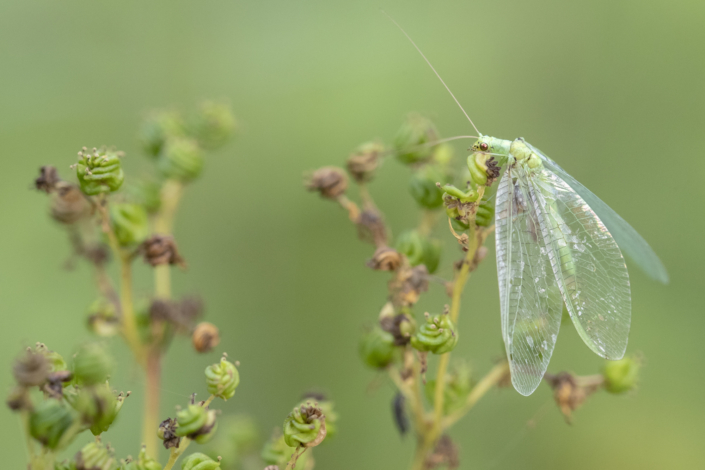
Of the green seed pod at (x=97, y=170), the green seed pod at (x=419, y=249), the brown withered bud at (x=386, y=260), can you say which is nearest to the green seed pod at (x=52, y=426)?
the green seed pod at (x=97, y=170)

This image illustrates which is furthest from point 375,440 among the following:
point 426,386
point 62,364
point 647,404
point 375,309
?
point 62,364

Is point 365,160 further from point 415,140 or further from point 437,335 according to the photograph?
point 437,335

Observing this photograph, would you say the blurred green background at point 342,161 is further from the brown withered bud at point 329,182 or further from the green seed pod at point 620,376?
the brown withered bud at point 329,182

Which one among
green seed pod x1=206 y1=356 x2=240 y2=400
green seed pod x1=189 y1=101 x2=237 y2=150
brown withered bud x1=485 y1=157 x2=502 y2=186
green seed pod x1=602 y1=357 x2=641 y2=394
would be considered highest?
green seed pod x1=189 y1=101 x2=237 y2=150

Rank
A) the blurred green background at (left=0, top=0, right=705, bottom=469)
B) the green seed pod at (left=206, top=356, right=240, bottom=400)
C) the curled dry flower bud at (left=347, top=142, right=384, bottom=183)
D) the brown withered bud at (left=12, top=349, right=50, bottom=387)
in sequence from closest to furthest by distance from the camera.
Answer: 1. the brown withered bud at (left=12, top=349, right=50, bottom=387)
2. the green seed pod at (left=206, top=356, right=240, bottom=400)
3. the curled dry flower bud at (left=347, top=142, right=384, bottom=183)
4. the blurred green background at (left=0, top=0, right=705, bottom=469)

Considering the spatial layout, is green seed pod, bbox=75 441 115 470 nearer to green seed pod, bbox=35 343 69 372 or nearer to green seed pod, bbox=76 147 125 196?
green seed pod, bbox=35 343 69 372

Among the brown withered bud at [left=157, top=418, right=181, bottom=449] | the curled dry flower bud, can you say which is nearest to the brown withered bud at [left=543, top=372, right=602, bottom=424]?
the curled dry flower bud
